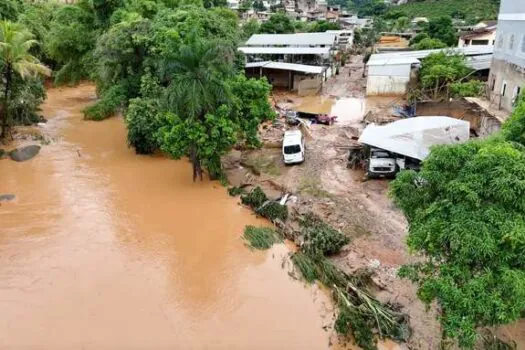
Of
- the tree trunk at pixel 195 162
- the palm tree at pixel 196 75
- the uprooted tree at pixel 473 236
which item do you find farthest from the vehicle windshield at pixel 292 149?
the uprooted tree at pixel 473 236

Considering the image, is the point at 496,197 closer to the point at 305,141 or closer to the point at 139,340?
the point at 139,340

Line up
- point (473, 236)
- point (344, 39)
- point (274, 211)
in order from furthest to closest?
1. point (344, 39)
2. point (274, 211)
3. point (473, 236)

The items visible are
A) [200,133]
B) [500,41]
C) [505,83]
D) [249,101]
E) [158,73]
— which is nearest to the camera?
[200,133]

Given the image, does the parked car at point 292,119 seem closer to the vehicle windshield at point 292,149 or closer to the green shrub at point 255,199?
the vehicle windshield at point 292,149

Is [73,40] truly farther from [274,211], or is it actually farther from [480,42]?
[480,42]

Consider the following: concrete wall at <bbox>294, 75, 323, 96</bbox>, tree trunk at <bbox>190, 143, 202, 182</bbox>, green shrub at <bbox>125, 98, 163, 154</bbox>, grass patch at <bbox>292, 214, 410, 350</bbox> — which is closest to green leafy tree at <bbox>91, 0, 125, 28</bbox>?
green shrub at <bbox>125, 98, 163, 154</bbox>

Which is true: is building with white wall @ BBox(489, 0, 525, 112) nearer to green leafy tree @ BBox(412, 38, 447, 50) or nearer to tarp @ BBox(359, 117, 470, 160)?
tarp @ BBox(359, 117, 470, 160)

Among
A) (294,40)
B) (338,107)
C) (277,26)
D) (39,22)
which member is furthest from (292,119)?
(277,26)

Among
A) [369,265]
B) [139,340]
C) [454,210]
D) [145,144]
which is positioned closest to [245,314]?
[139,340]
